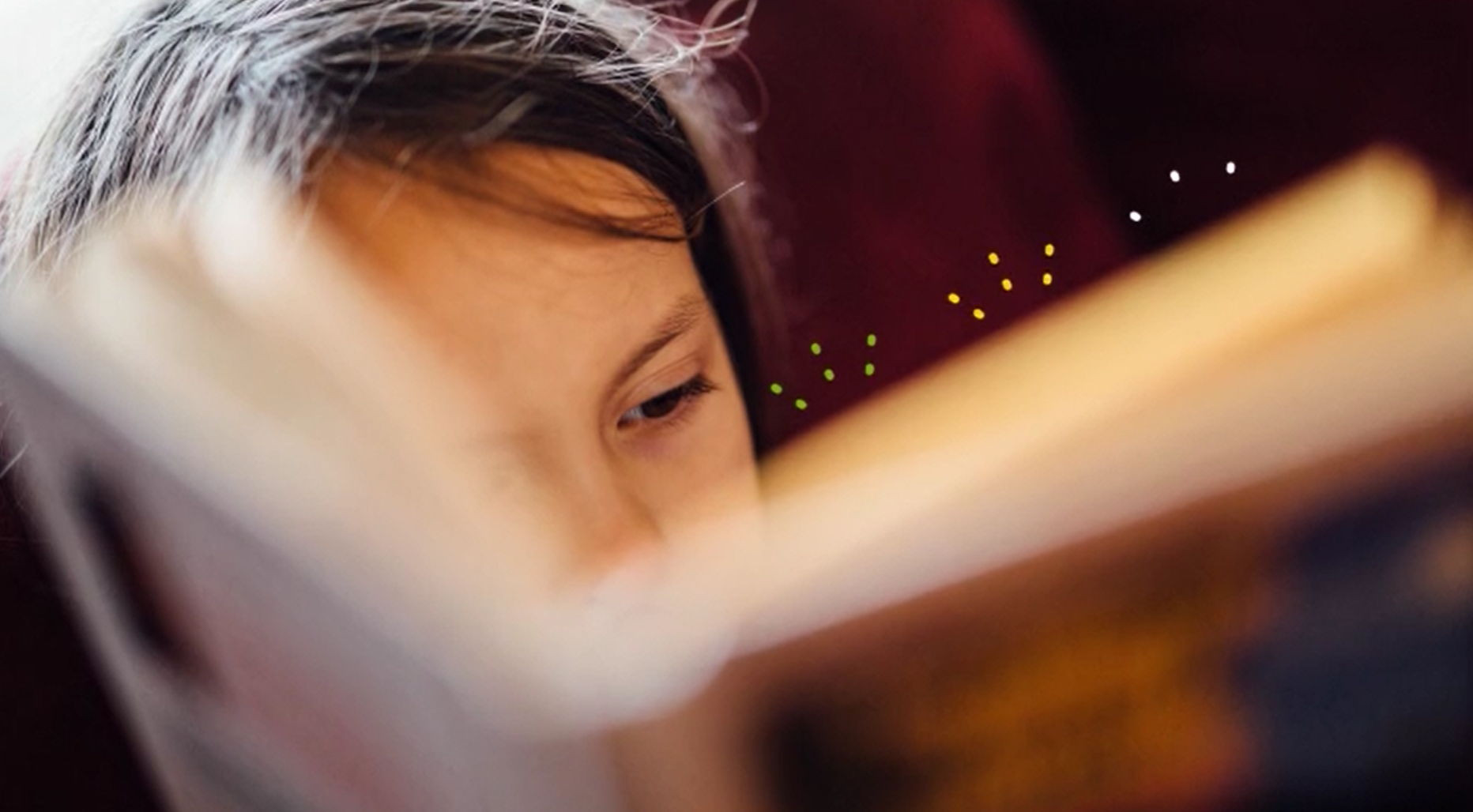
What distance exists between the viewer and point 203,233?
0.33 m

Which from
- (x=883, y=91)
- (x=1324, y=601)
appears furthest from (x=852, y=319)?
(x=1324, y=601)

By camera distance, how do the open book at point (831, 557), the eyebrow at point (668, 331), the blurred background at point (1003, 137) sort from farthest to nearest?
the blurred background at point (1003, 137) < the eyebrow at point (668, 331) < the open book at point (831, 557)

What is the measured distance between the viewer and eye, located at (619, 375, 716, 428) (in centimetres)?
38

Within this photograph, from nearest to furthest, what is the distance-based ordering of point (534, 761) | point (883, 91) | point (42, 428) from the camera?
point (534, 761) < point (42, 428) < point (883, 91)

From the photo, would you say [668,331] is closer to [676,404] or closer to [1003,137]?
[676,404]

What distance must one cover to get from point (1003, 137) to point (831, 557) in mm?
363

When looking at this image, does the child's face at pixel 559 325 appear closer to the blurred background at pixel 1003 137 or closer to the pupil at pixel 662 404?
the pupil at pixel 662 404

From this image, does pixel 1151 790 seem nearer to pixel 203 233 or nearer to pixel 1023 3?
pixel 203 233

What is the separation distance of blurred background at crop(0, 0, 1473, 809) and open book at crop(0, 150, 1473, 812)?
0.18m

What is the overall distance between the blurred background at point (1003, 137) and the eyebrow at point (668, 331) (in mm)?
88

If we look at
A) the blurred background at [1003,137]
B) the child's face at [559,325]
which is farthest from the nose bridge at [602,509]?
the blurred background at [1003,137]

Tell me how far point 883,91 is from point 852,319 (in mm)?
87

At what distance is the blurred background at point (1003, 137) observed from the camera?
56cm

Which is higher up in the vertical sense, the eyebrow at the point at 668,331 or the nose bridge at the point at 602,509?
the eyebrow at the point at 668,331
